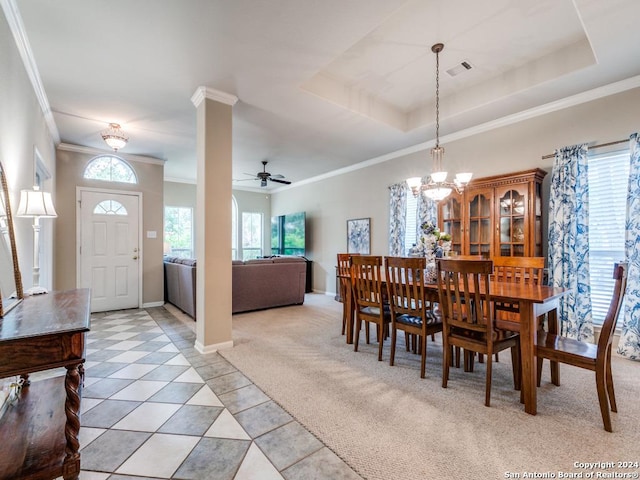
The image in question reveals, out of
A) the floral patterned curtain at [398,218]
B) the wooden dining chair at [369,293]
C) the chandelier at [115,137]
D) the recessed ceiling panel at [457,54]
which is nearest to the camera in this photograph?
the recessed ceiling panel at [457,54]

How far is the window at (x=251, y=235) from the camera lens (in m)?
8.57

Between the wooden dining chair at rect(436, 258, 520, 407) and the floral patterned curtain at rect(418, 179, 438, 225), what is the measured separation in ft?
7.39

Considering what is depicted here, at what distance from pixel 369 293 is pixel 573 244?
237 cm

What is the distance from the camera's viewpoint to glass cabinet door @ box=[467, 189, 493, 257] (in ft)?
12.3

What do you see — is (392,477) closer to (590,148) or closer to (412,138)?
(590,148)

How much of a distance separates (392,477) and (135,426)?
5.20 ft

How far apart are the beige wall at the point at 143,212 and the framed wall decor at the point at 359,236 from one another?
3.73 m

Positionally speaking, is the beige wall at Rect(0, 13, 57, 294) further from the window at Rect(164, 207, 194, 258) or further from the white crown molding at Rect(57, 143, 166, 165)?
the window at Rect(164, 207, 194, 258)

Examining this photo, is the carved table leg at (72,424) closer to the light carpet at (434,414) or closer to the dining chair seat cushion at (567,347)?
the light carpet at (434,414)

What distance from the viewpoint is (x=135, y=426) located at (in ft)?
6.14

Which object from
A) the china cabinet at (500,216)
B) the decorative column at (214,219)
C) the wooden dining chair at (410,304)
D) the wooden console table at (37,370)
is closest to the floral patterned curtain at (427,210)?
the china cabinet at (500,216)

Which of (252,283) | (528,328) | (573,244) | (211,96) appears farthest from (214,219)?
(573,244)

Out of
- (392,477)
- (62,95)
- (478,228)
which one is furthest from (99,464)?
(478,228)

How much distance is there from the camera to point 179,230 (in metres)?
7.58
